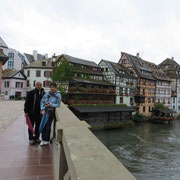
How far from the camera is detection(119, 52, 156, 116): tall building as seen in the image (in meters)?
36.2

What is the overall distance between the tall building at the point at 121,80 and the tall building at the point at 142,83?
1264 mm

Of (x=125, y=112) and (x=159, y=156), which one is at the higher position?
(x=125, y=112)

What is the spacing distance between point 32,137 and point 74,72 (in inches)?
948

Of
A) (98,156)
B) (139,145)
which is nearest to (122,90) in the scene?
(139,145)

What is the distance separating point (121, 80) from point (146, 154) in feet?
59.7

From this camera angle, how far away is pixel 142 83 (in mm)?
37000

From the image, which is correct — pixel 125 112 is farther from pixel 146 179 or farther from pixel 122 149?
pixel 146 179

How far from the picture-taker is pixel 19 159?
3391mm

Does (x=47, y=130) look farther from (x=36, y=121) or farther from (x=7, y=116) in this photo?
(x=7, y=116)

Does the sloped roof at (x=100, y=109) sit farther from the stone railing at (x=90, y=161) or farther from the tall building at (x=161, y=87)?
the stone railing at (x=90, y=161)

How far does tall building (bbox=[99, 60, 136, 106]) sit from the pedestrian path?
94.5ft

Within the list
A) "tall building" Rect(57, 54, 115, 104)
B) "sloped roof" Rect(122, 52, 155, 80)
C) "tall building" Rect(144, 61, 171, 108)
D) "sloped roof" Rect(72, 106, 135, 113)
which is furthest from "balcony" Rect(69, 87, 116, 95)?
"tall building" Rect(144, 61, 171, 108)

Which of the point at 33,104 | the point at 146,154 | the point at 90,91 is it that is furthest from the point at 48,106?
the point at 90,91

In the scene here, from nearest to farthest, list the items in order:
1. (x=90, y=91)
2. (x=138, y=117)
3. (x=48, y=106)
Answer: (x=48, y=106)
(x=90, y=91)
(x=138, y=117)
